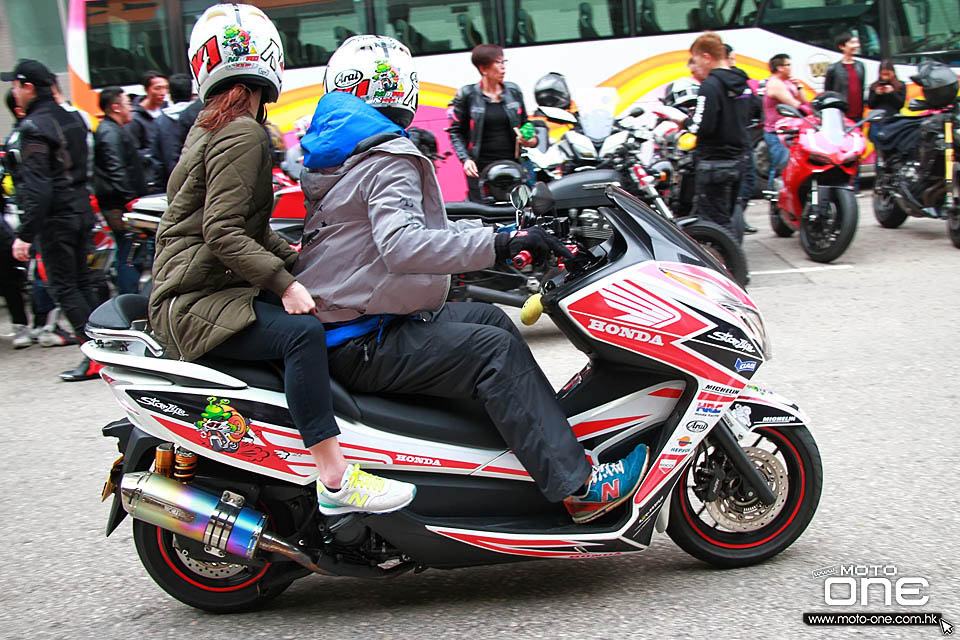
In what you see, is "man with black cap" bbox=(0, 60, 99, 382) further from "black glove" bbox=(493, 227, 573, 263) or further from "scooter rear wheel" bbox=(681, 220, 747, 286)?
"black glove" bbox=(493, 227, 573, 263)

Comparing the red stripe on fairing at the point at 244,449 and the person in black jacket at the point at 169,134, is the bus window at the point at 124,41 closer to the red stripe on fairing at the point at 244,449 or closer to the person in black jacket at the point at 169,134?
the person in black jacket at the point at 169,134

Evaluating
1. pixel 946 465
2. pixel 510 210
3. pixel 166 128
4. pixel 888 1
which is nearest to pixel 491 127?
pixel 510 210

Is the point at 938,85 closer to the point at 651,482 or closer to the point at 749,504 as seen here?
the point at 749,504

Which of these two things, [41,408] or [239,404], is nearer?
[239,404]

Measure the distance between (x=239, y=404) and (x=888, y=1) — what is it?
1269 cm

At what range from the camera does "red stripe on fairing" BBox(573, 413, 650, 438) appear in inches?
132

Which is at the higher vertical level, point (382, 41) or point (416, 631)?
point (382, 41)

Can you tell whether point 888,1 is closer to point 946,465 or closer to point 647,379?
point 946,465

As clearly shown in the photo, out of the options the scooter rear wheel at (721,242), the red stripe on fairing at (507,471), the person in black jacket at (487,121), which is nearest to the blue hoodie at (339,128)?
the red stripe on fairing at (507,471)

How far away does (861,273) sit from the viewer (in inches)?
347

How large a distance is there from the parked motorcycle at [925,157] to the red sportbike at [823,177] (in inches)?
33.5

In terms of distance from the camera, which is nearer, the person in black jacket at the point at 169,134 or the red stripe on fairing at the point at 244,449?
the red stripe on fairing at the point at 244,449

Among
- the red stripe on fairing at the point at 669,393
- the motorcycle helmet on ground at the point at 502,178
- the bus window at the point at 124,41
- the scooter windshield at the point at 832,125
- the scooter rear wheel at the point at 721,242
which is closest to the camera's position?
the red stripe on fairing at the point at 669,393

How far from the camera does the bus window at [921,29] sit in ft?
43.1
